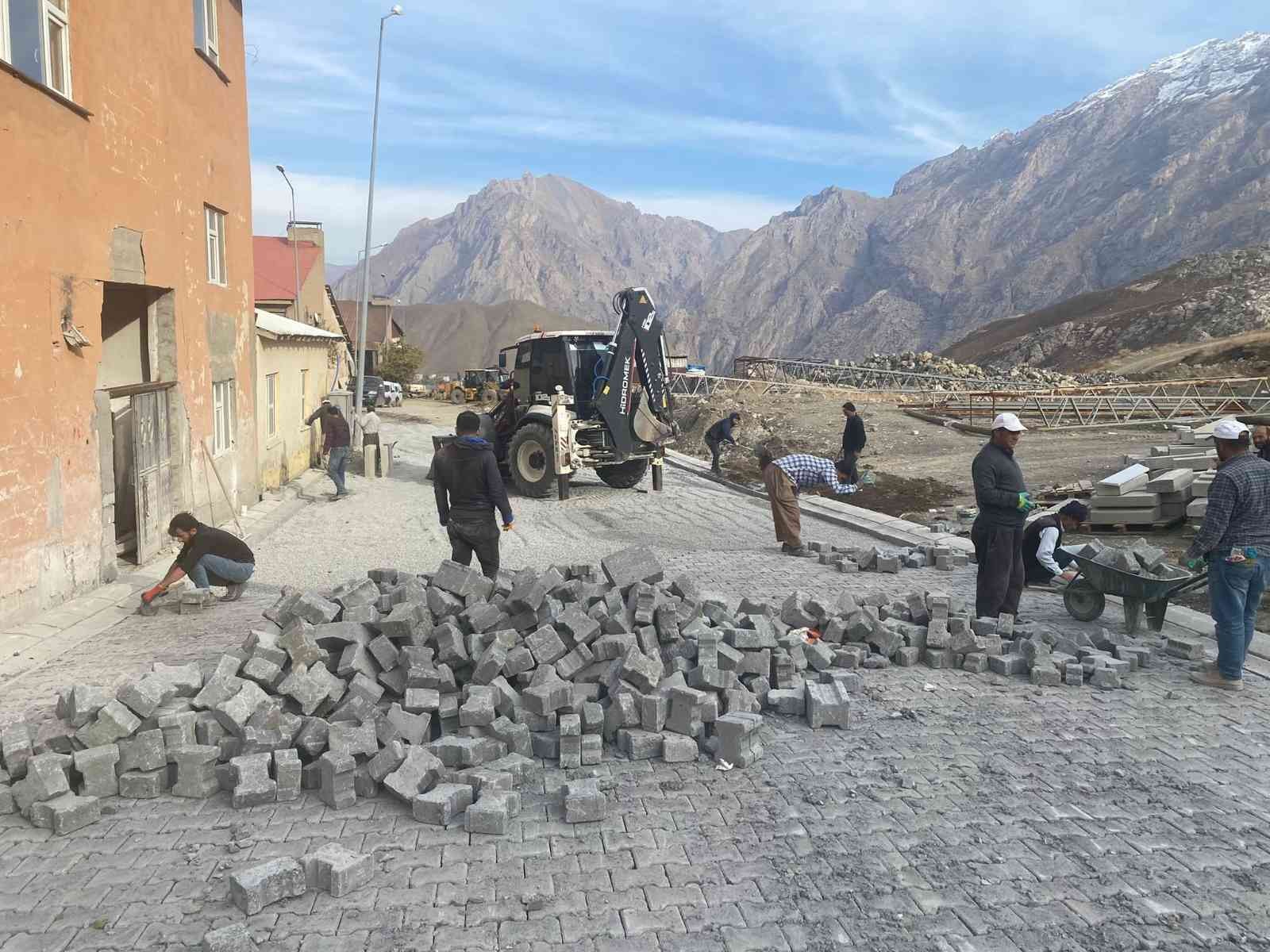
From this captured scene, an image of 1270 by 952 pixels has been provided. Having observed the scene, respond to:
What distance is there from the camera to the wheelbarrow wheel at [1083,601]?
778cm

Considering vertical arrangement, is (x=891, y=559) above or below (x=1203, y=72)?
below

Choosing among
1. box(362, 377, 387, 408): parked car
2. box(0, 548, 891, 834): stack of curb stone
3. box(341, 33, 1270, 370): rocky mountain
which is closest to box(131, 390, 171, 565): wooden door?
box(0, 548, 891, 834): stack of curb stone

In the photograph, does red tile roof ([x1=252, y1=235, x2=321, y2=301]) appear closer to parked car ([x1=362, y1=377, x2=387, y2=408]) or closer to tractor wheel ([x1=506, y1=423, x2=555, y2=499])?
parked car ([x1=362, y1=377, x2=387, y2=408])

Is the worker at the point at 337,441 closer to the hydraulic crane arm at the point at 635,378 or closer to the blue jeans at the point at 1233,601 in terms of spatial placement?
the hydraulic crane arm at the point at 635,378

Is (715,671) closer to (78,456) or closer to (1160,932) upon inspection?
(1160,932)

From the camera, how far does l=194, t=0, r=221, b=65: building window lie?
38.0ft

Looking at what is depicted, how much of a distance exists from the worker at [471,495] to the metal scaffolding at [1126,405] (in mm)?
19825

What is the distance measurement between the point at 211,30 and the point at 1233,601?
13643mm

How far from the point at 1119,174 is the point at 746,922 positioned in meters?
126

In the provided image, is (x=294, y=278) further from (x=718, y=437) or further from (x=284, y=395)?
(x=718, y=437)

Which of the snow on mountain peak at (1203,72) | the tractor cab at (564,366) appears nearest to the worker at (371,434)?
the tractor cab at (564,366)

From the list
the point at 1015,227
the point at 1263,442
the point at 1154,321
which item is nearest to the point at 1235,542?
the point at 1263,442

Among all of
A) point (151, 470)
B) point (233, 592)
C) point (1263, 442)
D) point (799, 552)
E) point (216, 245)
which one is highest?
point (216, 245)

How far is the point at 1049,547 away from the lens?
311 inches
